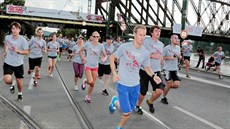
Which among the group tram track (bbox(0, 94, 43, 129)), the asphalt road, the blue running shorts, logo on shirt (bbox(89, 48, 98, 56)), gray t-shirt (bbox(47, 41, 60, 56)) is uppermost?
logo on shirt (bbox(89, 48, 98, 56))

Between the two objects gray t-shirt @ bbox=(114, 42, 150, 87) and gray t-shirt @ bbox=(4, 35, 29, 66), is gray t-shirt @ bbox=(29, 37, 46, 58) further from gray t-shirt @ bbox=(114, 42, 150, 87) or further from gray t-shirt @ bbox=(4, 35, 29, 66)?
gray t-shirt @ bbox=(114, 42, 150, 87)

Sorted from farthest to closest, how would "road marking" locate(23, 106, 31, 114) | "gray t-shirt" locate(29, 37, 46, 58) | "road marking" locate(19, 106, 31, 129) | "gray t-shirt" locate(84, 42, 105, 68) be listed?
"gray t-shirt" locate(29, 37, 46, 58)
"gray t-shirt" locate(84, 42, 105, 68)
"road marking" locate(23, 106, 31, 114)
"road marking" locate(19, 106, 31, 129)

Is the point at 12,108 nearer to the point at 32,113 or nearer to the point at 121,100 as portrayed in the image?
the point at 32,113

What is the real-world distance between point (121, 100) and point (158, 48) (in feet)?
7.84

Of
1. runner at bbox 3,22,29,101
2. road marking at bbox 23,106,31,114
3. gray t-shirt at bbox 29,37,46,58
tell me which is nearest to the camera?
road marking at bbox 23,106,31,114

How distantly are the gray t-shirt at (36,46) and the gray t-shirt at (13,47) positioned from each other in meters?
3.25

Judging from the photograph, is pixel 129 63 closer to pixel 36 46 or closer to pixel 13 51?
pixel 13 51

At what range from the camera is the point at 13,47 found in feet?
22.4

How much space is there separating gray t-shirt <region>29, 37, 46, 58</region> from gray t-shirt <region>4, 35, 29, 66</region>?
325cm

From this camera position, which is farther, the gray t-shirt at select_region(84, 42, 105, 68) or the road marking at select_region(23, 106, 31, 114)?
the gray t-shirt at select_region(84, 42, 105, 68)

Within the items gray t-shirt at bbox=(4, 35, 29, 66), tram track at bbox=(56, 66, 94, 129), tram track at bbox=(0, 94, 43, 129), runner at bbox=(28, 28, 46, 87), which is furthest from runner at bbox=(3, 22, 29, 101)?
runner at bbox=(28, 28, 46, 87)

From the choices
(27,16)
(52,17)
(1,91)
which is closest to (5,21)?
(27,16)

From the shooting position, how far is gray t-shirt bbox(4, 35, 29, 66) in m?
6.86

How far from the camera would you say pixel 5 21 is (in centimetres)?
4891
